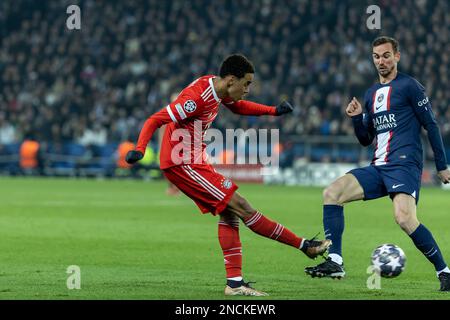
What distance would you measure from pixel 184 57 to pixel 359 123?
86.2 ft

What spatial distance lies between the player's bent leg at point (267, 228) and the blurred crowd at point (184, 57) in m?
20.8

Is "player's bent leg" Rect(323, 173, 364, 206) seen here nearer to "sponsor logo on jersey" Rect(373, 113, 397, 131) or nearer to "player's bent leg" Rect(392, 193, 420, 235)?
"player's bent leg" Rect(392, 193, 420, 235)

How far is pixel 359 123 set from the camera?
373 inches

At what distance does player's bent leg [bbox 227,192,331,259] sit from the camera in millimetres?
8555

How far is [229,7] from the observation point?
3647 centimetres

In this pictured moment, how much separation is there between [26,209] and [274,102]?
14527 mm

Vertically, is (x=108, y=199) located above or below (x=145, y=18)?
below

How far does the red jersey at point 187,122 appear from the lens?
8.45 metres

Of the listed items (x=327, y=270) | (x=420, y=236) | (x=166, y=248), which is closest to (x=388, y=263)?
(x=420, y=236)

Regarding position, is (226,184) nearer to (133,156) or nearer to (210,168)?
(210,168)

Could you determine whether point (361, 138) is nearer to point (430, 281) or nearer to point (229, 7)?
point (430, 281)

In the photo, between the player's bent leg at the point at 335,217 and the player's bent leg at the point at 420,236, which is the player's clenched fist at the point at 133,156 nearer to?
the player's bent leg at the point at 335,217

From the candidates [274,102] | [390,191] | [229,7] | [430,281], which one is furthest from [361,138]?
[229,7]

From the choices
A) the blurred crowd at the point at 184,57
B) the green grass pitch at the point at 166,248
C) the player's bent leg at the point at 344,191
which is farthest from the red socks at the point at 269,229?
the blurred crowd at the point at 184,57
